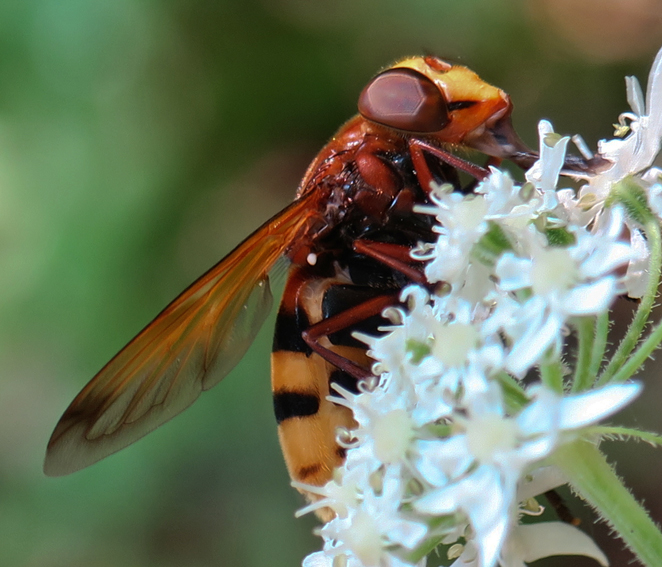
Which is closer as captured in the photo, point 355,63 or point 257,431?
point 257,431

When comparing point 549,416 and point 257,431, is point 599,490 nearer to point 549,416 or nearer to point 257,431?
point 549,416

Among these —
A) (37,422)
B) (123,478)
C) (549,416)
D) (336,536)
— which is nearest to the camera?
(549,416)

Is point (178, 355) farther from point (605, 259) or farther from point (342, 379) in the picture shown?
point (605, 259)

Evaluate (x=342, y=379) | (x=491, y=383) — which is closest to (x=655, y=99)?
(x=491, y=383)

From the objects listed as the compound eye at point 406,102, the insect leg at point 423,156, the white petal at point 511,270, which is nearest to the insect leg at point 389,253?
the insect leg at point 423,156

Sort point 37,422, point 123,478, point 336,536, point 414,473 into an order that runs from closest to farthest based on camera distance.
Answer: point 414,473, point 336,536, point 123,478, point 37,422

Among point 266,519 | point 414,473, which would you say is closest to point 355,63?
point 266,519
